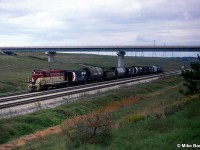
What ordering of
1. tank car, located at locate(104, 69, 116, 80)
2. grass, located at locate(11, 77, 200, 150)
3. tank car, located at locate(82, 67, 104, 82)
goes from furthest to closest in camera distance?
tank car, located at locate(104, 69, 116, 80) < tank car, located at locate(82, 67, 104, 82) < grass, located at locate(11, 77, 200, 150)

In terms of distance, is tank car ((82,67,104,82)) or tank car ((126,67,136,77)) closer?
tank car ((82,67,104,82))

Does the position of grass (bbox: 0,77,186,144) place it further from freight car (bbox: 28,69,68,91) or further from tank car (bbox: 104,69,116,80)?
tank car (bbox: 104,69,116,80)

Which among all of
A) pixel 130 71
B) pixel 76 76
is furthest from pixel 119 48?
pixel 76 76

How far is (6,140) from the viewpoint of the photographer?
22.2 m

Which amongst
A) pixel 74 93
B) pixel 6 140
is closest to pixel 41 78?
pixel 74 93

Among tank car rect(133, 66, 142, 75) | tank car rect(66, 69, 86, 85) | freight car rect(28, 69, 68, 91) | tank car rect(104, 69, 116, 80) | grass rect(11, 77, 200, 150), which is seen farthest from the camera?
tank car rect(133, 66, 142, 75)

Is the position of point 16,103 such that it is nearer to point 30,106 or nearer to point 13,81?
point 30,106

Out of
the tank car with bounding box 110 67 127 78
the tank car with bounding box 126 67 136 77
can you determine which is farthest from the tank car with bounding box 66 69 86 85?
the tank car with bounding box 126 67 136 77

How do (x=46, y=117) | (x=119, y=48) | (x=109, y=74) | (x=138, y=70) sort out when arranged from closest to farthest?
(x=46, y=117) < (x=109, y=74) < (x=138, y=70) < (x=119, y=48)

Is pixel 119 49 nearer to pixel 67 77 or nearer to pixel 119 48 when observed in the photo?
pixel 119 48

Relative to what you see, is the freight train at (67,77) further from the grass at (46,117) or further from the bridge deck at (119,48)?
the bridge deck at (119,48)

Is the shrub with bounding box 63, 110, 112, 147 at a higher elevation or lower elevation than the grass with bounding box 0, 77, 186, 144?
higher

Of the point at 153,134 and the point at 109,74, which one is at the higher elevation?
the point at 153,134

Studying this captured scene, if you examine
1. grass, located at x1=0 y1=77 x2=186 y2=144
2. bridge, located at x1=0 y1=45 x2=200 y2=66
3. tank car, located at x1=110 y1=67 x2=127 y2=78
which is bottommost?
grass, located at x1=0 y1=77 x2=186 y2=144
